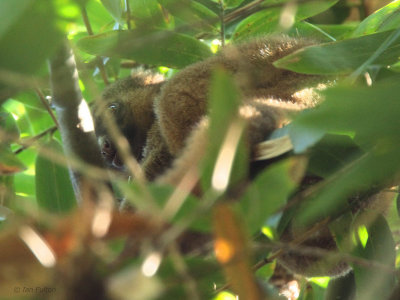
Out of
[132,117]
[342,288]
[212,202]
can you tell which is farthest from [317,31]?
[212,202]

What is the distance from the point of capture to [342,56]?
7.02ft

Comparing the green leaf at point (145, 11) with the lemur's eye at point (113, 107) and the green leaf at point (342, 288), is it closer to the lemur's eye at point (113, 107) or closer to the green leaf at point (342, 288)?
the lemur's eye at point (113, 107)

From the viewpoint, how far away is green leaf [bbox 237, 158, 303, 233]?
4.22 ft

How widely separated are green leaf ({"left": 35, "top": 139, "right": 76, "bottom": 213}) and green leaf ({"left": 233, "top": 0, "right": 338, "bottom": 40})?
50.1 inches

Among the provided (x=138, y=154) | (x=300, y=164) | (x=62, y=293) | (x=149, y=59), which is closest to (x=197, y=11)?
(x=149, y=59)

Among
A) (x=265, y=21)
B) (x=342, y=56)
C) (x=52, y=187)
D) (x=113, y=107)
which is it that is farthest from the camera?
(x=113, y=107)

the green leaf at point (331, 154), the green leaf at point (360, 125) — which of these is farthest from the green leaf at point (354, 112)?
the green leaf at point (331, 154)

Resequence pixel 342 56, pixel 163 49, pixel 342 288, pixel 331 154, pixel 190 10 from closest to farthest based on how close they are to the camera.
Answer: pixel 331 154
pixel 342 56
pixel 342 288
pixel 190 10
pixel 163 49

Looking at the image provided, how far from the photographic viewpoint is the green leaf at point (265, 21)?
2971 mm

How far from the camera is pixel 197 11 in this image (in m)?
2.81

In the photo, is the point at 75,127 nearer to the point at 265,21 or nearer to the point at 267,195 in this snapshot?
the point at 267,195

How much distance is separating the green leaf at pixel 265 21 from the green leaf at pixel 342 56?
0.82 metres

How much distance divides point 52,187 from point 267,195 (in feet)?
4.53

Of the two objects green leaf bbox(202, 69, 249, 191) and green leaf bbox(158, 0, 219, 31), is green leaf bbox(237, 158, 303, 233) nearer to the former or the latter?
green leaf bbox(202, 69, 249, 191)
